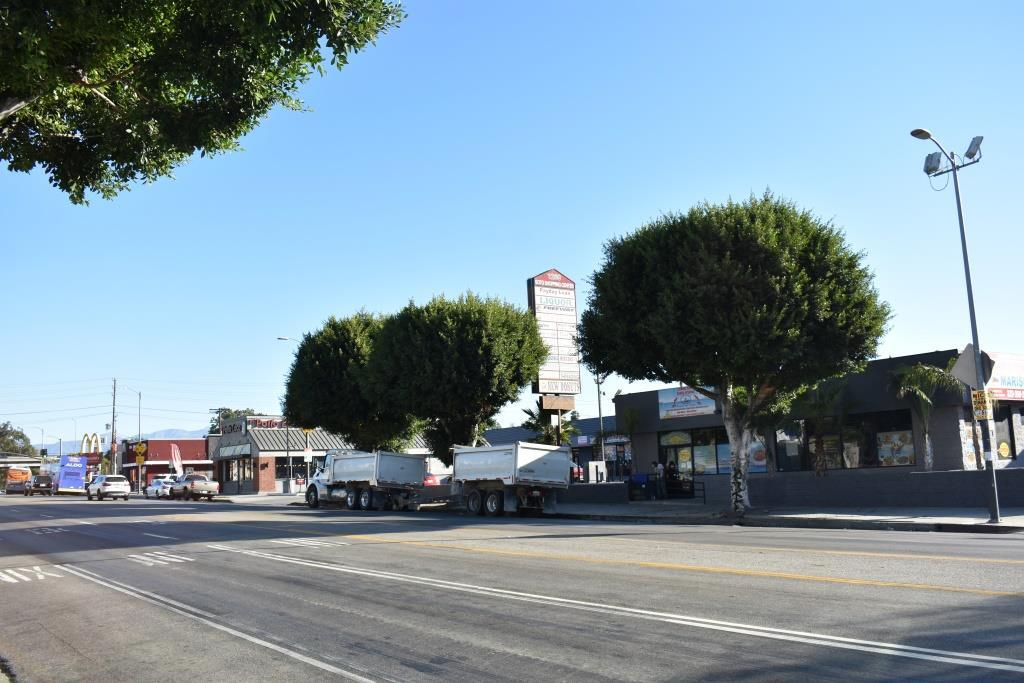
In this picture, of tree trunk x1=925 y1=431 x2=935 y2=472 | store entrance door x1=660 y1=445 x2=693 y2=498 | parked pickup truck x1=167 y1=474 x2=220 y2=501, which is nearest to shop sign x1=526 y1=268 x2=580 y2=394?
store entrance door x1=660 y1=445 x2=693 y2=498

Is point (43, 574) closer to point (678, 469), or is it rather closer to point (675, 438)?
point (678, 469)

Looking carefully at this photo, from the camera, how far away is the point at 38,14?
28.9 feet

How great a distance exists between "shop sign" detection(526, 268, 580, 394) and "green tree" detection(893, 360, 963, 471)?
13470mm

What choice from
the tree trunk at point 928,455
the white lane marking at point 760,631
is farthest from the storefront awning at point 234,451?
the white lane marking at point 760,631

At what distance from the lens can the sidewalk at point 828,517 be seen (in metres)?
19.2

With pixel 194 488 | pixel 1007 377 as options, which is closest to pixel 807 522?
pixel 1007 377

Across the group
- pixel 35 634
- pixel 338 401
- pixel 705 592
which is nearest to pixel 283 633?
pixel 35 634

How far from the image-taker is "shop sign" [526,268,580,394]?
36156 millimetres

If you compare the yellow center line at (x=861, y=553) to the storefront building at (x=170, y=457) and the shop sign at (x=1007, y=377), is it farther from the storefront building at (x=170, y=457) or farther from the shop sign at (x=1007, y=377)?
the storefront building at (x=170, y=457)

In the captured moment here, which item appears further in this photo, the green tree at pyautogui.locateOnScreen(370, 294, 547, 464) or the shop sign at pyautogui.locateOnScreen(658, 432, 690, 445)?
the shop sign at pyautogui.locateOnScreen(658, 432, 690, 445)

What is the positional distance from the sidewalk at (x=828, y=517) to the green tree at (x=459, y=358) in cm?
783

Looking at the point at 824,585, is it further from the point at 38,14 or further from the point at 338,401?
the point at 338,401

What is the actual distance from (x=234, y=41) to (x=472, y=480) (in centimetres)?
2238

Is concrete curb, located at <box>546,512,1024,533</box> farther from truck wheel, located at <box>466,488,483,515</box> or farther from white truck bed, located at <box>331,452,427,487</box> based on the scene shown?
white truck bed, located at <box>331,452,427,487</box>
